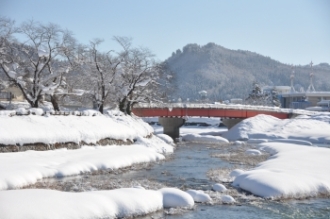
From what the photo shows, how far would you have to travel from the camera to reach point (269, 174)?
2131 centimetres

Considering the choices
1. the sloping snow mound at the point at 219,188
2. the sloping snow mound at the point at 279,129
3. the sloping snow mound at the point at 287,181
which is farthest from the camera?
the sloping snow mound at the point at 279,129

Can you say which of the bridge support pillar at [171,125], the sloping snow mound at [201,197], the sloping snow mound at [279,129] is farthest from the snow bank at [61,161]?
the sloping snow mound at [279,129]

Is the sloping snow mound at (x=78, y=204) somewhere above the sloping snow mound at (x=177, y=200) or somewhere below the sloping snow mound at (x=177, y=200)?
above

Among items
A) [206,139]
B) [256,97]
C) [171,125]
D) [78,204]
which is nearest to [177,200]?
[78,204]

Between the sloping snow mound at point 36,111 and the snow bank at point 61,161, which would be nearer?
the snow bank at point 61,161

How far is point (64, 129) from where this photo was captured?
32.8 metres

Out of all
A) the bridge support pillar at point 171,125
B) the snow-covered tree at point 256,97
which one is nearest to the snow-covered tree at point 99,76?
the bridge support pillar at point 171,125

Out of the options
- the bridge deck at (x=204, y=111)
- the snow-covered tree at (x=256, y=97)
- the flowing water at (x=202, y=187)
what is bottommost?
the flowing water at (x=202, y=187)

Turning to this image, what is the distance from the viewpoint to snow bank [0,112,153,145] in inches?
1133

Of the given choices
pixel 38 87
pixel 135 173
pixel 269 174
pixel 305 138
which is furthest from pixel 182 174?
pixel 305 138

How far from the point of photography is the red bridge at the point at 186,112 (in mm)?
55306

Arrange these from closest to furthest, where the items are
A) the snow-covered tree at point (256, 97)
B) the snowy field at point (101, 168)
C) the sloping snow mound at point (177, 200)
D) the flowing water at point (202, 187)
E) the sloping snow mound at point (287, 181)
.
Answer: the snowy field at point (101, 168)
the flowing water at point (202, 187)
the sloping snow mound at point (177, 200)
the sloping snow mound at point (287, 181)
the snow-covered tree at point (256, 97)

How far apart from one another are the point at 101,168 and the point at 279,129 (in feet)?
130

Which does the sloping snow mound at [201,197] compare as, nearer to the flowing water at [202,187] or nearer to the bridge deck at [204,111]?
the flowing water at [202,187]
